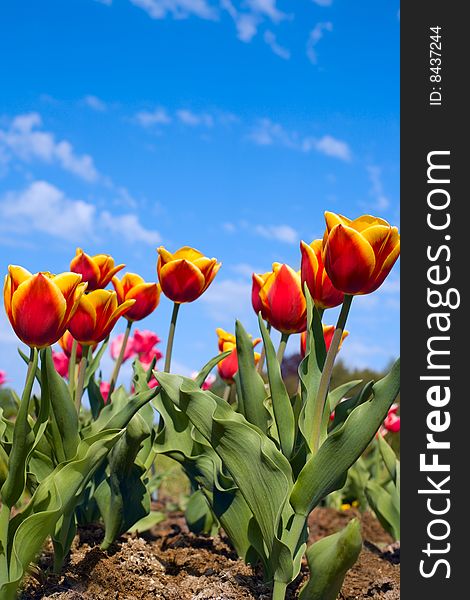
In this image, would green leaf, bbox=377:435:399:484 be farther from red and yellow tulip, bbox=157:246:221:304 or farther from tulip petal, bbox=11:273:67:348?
tulip petal, bbox=11:273:67:348

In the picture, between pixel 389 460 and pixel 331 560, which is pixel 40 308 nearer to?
pixel 331 560

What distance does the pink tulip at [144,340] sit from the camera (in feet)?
15.9

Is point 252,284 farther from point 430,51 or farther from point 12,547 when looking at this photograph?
point 12,547

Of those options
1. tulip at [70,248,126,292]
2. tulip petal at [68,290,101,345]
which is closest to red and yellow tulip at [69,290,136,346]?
tulip petal at [68,290,101,345]

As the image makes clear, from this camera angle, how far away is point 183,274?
2.81m

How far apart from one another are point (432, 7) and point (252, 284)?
121cm

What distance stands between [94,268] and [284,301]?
31.5 inches

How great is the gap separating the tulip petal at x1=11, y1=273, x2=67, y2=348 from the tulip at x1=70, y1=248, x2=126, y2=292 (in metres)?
0.85

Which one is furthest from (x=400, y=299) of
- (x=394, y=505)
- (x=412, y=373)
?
(x=394, y=505)

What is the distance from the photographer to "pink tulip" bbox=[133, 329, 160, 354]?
4844 millimetres

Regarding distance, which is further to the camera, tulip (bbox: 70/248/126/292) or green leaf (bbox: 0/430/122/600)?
tulip (bbox: 70/248/126/292)

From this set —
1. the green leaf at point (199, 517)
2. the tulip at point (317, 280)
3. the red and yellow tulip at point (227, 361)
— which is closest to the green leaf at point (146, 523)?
the green leaf at point (199, 517)

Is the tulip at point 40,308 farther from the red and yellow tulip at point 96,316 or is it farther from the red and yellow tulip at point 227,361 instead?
the red and yellow tulip at point 227,361

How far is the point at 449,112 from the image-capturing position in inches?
96.8
